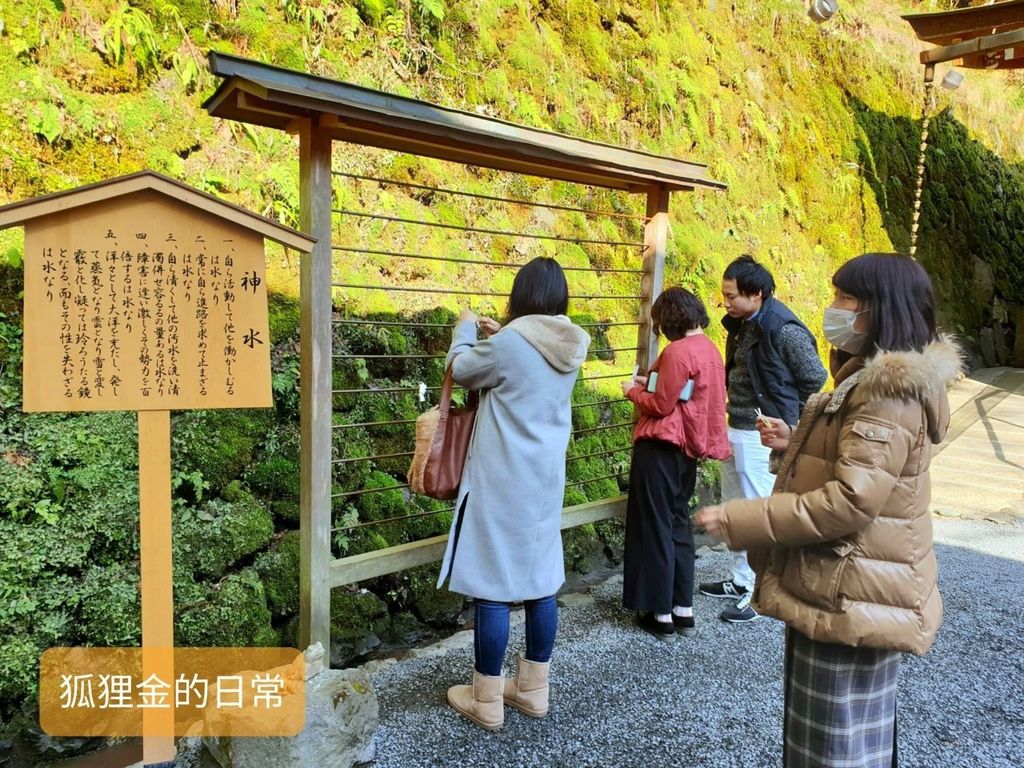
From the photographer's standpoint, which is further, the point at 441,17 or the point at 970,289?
the point at 970,289

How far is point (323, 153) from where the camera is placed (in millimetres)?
3156

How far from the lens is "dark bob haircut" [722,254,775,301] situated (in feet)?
13.4

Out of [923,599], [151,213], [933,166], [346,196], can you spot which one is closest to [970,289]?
[933,166]

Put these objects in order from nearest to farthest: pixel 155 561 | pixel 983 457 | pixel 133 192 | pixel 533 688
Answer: pixel 133 192 → pixel 155 561 → pixel 533 688 → pixel 983 457

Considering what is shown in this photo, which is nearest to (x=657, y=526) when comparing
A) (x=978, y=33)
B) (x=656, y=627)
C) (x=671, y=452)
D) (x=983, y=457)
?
(x=671, y=452)

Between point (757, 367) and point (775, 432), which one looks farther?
point (757, 367)

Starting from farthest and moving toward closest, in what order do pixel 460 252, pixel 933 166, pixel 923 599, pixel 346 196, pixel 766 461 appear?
pixel 933 166
pixel 460 252
pixel 346 196
pixel 766 461
pixel 923 599

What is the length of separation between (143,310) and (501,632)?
1963mm

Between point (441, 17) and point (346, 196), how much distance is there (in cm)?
219

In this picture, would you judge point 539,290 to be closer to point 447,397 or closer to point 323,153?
point 447,397

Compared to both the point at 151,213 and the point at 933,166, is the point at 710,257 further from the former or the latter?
the point at 933,166

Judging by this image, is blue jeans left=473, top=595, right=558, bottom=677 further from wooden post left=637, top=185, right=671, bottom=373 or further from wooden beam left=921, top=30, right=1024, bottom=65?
wooden beam left=921, top=30, right=1024, bottom=65

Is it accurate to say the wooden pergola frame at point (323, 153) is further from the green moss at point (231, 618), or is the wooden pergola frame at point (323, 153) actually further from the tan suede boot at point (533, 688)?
the tan suede boot at point (533, 688)

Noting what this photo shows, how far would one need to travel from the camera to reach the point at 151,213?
8.02ft
